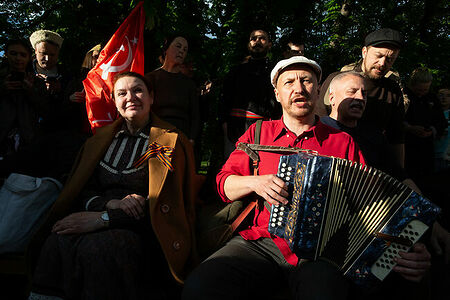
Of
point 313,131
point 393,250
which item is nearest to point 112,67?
point 313,131

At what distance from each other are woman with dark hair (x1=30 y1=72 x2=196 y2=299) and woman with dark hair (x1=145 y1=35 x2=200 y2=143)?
2.68 feet

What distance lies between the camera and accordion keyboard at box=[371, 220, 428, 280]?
70.4 inches

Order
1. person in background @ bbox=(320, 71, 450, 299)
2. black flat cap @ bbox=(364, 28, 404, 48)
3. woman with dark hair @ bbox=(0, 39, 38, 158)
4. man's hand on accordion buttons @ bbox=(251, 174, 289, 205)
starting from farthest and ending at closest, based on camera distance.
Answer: woman with dark hair @ bbox=(0, 39, 38, 158), black flat cap @ bbox=(364, 28, 404, 48), person in background @ bbox=(320, 71, 450, 299), man's hand on accordion buttons @ bbox=(251, 174, 289, 205)

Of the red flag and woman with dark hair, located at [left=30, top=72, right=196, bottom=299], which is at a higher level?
the red flag

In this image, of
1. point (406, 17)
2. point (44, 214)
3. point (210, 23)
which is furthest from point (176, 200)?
point (406, 17)

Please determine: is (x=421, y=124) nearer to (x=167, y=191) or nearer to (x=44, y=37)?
(x=167, y=191)

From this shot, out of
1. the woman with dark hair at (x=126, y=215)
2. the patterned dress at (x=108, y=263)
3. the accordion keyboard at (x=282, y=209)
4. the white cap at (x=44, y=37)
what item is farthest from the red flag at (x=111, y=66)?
the accordion keyboard at (x=282, y=209)

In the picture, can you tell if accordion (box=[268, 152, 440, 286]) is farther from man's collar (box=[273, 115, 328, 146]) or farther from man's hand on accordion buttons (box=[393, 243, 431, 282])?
man's collar (box=[273, 115, 328, 146])

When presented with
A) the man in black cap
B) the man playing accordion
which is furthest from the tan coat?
the man in black cap

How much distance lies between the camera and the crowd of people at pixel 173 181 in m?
2.06

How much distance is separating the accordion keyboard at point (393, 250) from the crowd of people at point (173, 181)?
4 cm

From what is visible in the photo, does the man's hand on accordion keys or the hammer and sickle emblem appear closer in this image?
the man's hand on accordion keys

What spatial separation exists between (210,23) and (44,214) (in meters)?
7.03

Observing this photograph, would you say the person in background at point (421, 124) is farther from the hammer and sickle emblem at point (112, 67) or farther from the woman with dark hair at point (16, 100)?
the woman with dark hair at point (16, 100)
